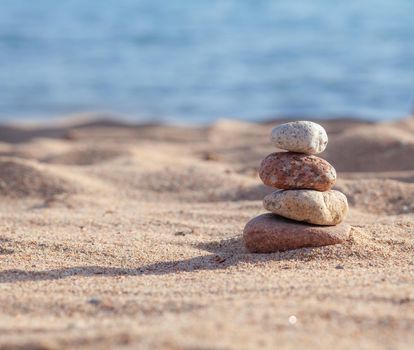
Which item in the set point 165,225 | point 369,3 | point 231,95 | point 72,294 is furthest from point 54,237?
point 369,3

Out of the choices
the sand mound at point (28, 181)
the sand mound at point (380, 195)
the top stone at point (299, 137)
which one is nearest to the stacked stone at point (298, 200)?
the top stone at point (299, 137)

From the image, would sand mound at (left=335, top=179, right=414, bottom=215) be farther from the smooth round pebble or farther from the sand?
the smooth round pebble

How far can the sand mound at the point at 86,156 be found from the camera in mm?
8680

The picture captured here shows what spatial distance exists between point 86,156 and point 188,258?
4.18 metres

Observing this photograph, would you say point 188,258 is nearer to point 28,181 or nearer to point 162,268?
point 162,268

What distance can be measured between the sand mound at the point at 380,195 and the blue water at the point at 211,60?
24.0 feet

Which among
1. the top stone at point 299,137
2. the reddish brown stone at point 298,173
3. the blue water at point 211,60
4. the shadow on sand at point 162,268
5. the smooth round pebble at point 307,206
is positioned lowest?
the shadow on sand at point 162,268

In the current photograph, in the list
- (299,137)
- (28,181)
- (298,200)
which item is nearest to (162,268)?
(298,200)

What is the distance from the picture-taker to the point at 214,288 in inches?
159

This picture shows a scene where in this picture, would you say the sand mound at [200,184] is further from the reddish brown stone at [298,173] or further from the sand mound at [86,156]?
the reddish brown stone at [298,173]

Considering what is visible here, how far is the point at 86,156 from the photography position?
8828 mm

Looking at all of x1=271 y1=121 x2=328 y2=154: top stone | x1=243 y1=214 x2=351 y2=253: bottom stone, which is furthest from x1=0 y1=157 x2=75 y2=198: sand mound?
x1=271 y1=121 x2=328 y2=154: top stone

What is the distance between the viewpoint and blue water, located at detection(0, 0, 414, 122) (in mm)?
15148

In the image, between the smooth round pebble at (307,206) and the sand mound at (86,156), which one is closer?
the smooth round pebble at (307,206)
